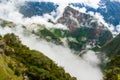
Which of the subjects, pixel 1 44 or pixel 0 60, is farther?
pixel 1 44

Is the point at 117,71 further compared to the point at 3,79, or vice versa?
Result: the point at 117,71

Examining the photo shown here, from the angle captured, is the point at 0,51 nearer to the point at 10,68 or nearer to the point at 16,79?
the point at 10,68

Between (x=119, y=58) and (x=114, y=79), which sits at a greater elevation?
(x=119, y=58)

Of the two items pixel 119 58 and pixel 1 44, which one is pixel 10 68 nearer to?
pixel 1 44

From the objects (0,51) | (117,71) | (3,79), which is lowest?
(3,79)

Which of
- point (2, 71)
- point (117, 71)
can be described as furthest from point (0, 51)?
point (117, 71)

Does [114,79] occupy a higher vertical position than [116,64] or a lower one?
lower

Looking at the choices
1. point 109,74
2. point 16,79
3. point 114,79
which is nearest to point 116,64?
point 109,74

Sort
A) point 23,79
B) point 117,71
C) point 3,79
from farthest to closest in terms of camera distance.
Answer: point 23,79, point 117,71, point 3,79

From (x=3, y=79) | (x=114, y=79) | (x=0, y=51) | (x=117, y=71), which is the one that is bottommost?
(x=3, y=79)

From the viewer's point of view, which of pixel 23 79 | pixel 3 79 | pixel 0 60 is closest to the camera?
pixel 3 79
